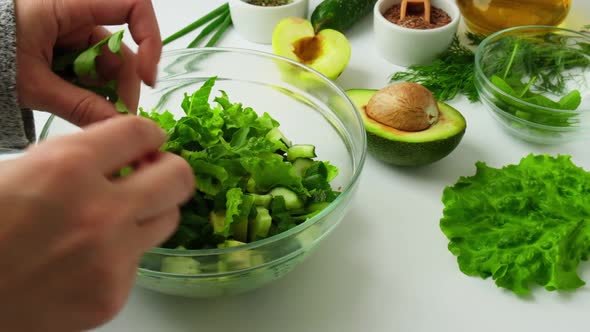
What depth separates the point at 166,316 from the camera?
0.78m

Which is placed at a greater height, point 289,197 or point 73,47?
point 73,47

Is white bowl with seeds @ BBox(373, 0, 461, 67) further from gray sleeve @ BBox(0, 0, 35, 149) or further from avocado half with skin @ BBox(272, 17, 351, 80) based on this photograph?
gray sleeve @ BBox(0, 0, 35, 149)

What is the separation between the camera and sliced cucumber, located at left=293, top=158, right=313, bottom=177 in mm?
862

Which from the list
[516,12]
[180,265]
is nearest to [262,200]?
[180,265]

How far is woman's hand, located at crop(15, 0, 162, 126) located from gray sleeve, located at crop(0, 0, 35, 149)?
10 mm

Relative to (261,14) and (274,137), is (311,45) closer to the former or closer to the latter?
(261,14)

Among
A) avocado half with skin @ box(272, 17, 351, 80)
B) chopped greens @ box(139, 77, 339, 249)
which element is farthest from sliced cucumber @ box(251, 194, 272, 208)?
avocado half with skin @ box(272, 17, 351, 80)

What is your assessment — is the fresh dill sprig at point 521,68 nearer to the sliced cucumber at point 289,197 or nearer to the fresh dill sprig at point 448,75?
the fresh dill sprig at point 448,75

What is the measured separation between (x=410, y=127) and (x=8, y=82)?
0.58 m

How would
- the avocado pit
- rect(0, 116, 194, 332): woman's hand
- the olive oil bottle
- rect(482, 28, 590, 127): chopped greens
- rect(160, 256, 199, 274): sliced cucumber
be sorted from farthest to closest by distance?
the olive oil bottle < rect(482, 28, 590, 127): chopped greens < the avocado pit < rect(160, 256, 199, 274): sliced cucumber < rect(0, 116, 194, 332): woman's hand

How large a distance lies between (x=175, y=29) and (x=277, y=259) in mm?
776

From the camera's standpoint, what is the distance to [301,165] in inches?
34.3

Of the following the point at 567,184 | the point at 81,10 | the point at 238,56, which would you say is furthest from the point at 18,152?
the point at 567,184

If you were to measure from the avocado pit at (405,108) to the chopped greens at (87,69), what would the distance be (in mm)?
413
